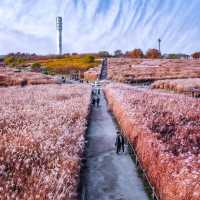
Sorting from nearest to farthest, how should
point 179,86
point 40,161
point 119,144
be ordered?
point 40,161
point 119,144
point 179,86

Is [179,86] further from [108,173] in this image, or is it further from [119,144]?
[108,173]

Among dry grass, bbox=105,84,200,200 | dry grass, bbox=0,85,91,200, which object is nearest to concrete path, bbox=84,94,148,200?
dry grass, bbox=105,84,200,200

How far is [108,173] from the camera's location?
73.2 feet

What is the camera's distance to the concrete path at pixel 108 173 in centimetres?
1930

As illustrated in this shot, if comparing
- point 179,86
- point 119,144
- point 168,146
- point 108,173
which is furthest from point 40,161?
point 179,86

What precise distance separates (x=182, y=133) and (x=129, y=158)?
10.7ft

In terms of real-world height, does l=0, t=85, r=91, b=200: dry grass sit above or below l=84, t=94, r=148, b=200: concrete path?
above

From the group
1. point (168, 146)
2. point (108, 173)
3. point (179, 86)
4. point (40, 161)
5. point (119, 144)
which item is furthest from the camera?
point (179, 86)

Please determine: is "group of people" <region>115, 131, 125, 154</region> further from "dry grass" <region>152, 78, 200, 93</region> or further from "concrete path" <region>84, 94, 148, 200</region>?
"dry grass" <region>152, 78, 200, 93</region>

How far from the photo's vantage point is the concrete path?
63.3 feet

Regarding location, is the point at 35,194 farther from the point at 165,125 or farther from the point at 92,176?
the point at 165,125

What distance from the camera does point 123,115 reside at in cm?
3381

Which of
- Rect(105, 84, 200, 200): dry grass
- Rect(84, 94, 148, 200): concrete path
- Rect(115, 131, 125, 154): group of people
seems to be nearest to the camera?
Rect(105, 84, 200, 200): dry grass

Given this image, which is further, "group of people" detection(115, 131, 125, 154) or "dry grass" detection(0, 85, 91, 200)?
"group of people" detection(115, 131, 125, 154)
